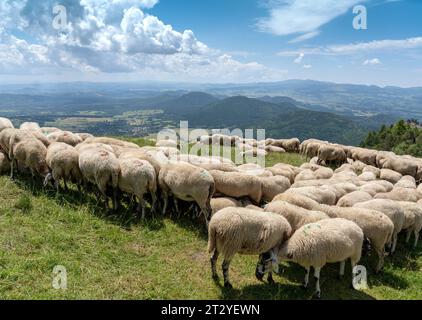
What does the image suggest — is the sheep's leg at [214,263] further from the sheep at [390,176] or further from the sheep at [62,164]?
the sheep at [390,176]

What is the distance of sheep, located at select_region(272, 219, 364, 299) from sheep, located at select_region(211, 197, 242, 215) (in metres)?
3.17

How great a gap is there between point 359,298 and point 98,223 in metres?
7.77

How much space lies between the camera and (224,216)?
828 centimetres

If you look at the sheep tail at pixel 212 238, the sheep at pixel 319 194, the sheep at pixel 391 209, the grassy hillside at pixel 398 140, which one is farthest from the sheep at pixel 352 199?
the grassy hillside at pixel 398 140

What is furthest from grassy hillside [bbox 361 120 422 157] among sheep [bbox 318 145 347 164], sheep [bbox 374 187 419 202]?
sheep [bbox 374 187 419 202]

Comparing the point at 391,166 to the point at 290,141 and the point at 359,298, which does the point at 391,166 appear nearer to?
the point at 290,141

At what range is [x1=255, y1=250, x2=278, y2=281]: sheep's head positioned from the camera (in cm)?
849

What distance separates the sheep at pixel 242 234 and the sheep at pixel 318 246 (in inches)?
14.9

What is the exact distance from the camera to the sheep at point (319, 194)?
12.2 meters

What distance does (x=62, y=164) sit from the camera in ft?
41.2

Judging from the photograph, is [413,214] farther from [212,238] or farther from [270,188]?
[212,238]
